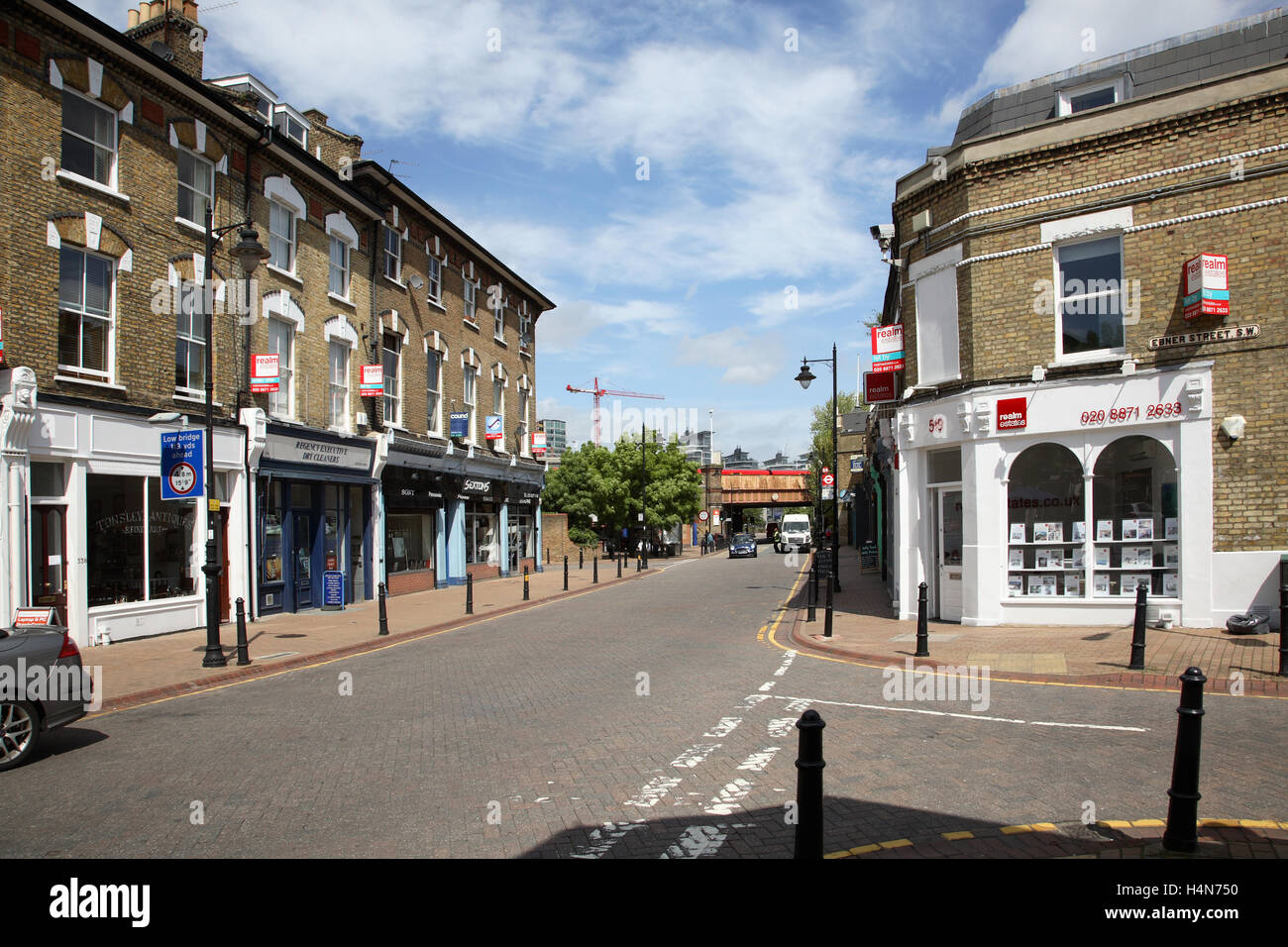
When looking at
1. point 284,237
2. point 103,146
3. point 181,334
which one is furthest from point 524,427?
point 103,146

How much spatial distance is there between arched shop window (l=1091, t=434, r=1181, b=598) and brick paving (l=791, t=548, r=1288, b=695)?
2.72ft

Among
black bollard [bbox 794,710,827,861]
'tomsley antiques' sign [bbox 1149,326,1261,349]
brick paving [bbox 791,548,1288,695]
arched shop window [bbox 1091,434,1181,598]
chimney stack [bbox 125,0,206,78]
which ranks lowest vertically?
brick paving [bbox 791,548,1288,695]

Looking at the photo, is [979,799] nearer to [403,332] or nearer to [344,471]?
[344,471]

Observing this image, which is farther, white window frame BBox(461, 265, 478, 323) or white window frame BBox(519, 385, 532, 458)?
white window frame BBox(519, 385, 532, 458)

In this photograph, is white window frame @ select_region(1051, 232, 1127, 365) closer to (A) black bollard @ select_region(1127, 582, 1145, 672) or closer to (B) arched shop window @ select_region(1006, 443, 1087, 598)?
(B) arched shop window @ select_region(1006, 443, 1087, 598)

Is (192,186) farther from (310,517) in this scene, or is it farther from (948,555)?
(948,555)

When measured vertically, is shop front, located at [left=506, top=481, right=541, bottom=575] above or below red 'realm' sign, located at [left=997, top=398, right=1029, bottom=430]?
below

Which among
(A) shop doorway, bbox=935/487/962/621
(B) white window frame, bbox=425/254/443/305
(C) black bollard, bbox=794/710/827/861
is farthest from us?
(B) white window frame, bbox=425/254/443/305

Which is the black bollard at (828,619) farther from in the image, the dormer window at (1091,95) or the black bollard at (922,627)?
the dormer window at (1091,95)

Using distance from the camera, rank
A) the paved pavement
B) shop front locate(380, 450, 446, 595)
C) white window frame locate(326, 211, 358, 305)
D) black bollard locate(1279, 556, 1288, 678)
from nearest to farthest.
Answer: the paved pavement → black bollard locate(1279, 556, 1288, 678) → white window frame locate(326, 211, 358, 305) → shop front locate(380, 450, 446, 595)

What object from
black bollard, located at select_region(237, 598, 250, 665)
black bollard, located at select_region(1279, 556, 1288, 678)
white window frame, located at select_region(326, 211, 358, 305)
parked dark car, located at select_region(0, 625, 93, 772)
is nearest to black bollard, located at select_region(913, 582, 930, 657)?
black bollard, located at select_region(1279, 556, 1288, 678)

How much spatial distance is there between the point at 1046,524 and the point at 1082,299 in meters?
3.95

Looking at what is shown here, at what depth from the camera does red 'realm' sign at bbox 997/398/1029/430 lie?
14914 millimetres

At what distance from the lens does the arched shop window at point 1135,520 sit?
46.0ft
